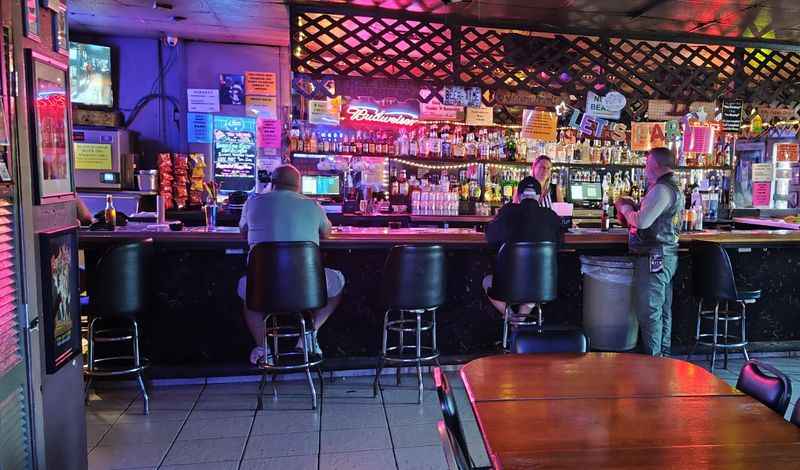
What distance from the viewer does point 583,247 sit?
188 inches

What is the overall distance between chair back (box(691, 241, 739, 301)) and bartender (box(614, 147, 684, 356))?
0.22m

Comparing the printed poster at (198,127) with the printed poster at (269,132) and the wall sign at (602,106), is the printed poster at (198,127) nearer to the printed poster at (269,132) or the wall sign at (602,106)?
the printed poster at (269,132)

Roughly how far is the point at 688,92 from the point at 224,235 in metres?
5.29

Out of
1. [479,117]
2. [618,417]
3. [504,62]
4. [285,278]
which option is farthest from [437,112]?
[618,417]

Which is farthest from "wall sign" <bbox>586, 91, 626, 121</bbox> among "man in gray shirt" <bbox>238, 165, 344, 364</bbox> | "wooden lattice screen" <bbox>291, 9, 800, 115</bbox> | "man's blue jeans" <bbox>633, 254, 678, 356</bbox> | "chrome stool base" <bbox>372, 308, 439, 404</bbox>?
"man in gray shirt" <bbox>238, 165, 344, 364</bbox>

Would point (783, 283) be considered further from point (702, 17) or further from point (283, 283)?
point (283, 283)

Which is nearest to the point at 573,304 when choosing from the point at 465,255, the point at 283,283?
the point at 465,255

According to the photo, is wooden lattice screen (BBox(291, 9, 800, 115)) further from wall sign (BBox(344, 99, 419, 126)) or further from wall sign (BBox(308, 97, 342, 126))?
wall sign (BBox(344, 99, 419, 126))

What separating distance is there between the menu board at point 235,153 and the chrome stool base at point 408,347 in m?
4.76

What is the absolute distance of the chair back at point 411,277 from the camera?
3.95m

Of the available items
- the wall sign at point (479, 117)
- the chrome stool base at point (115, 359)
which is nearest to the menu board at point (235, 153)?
the wall sign at point (479, 117)

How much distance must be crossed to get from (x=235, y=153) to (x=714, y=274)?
6498 mm

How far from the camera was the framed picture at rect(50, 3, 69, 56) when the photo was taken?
7.51 ft

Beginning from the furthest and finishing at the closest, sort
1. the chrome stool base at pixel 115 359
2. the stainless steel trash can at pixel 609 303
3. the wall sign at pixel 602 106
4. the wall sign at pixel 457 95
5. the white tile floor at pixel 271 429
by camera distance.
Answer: the wall sign at pixel 602 106
the wall sign at pixel 457 95
the stainless steel trash can at pixel 609 303
the chrome stool base at pixel 115 359
the white tile floor at pixel 271 429
